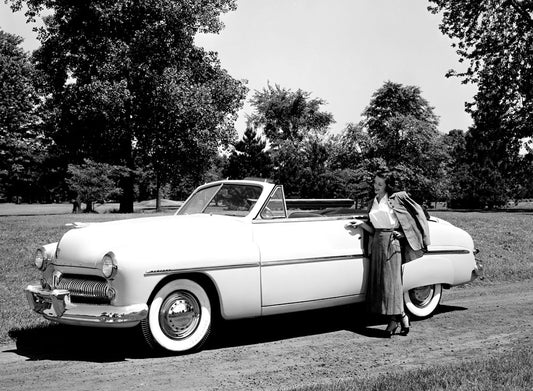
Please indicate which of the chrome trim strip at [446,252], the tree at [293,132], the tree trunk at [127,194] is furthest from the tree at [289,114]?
the chrome trim strip at [446,252]

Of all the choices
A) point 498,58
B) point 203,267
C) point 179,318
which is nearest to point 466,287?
point 203,267

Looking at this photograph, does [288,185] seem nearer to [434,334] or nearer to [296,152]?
[296,152]

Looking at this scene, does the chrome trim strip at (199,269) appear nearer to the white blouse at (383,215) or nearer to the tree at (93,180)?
the white blouse at (383,215)

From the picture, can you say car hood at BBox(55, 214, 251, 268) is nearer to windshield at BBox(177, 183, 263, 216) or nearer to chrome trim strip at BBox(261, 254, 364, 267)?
chrome trim strip at BBox(261, 254, 364, 267)

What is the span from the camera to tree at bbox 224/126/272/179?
75625 mm

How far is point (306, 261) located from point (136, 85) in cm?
2588

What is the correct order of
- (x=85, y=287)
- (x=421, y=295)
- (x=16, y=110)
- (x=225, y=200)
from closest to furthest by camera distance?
1. (x=85, y=287)
2. (x=225, y=200)
3. (x=421, y=295)
4. (x=16, y=110)

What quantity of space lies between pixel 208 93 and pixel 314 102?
1720 inches

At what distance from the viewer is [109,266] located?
559 centimetres

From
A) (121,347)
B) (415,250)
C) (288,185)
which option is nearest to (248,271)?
(121,347)

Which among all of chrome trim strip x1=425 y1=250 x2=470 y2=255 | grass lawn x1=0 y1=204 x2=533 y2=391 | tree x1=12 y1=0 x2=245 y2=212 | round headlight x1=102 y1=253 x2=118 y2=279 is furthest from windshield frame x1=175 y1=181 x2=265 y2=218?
tree x1=12 y1=0 x2=245 y2=212

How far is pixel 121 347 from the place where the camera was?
623 cm

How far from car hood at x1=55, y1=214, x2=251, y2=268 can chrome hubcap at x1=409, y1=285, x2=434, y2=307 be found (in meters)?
2.62

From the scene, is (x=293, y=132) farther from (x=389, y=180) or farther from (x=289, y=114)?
(x=389, y=180)
